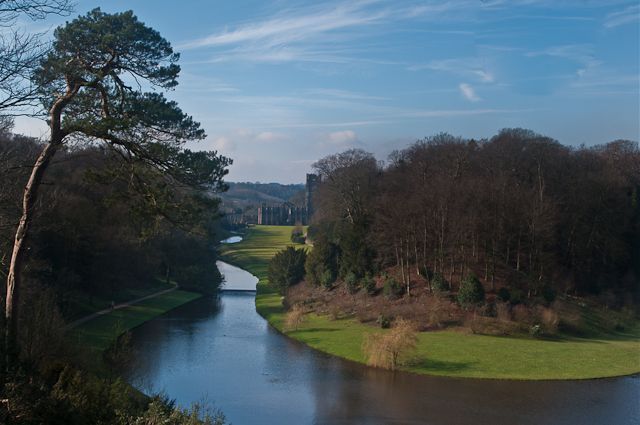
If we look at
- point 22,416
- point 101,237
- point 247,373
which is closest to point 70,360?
point 22,416

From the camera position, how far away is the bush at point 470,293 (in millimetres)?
33344

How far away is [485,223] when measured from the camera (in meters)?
35.8

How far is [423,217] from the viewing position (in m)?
36.1

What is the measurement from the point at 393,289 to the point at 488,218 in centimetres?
709

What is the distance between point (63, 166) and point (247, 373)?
1486cm

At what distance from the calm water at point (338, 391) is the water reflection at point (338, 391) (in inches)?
1.4

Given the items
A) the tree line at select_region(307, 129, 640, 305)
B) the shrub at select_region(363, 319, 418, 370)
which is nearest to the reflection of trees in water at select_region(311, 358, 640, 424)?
the shrub at select_region(363, 319, 418, 370)

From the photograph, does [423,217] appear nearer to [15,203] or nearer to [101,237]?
[101,237]

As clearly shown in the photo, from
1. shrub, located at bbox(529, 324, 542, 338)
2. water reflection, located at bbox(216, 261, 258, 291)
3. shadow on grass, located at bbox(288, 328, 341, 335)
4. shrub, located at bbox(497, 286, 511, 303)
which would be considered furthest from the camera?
water reflection, located at bbox(216, 261, 258, 291)

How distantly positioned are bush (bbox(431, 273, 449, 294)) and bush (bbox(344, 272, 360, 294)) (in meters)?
5.98

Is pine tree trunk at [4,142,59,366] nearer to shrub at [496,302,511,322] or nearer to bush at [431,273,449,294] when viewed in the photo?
shrub at [496,302,511,322]

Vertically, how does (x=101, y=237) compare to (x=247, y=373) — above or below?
above

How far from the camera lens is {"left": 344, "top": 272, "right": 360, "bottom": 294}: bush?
39.8 m

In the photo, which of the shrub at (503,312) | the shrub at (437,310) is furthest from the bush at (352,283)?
the shrub at (503,312)
